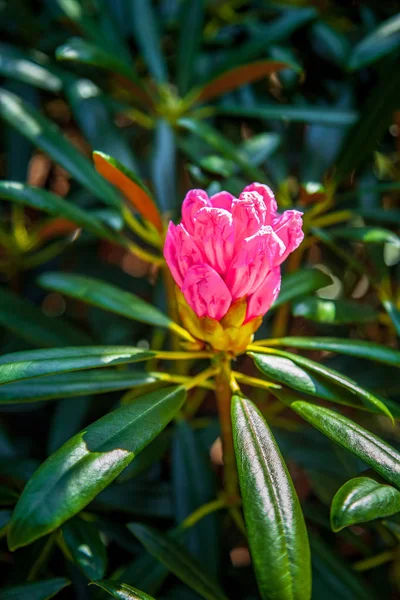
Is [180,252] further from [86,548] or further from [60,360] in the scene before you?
[86,548]

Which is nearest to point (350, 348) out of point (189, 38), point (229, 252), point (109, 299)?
point (229, 252)

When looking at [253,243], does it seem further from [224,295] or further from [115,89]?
[115,89]

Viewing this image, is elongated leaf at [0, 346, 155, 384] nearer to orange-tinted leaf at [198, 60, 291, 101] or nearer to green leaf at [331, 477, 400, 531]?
green leaf at [331, 477, 400, 531]

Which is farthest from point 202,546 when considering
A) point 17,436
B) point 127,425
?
→ point 17,436

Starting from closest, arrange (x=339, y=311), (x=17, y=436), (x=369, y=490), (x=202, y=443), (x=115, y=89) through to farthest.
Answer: (x=369, y=490) → (x=339, y=311) → (x=202, y=443) → (x=17, y=436) → (x=115, y=89)

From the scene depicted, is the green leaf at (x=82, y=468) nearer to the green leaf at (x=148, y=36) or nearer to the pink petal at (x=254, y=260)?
the pink petal at (x=254, y=260)

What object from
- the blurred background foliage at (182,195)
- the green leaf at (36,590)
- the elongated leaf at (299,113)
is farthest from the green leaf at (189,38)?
the green leaf at (36,590)
